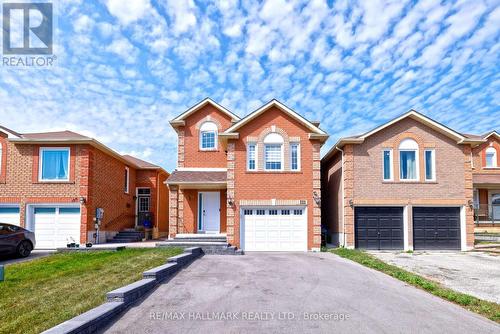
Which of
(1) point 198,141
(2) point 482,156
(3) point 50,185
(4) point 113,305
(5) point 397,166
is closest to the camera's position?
(4) point 113,305

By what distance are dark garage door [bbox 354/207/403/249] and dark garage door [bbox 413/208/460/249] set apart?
0.83m

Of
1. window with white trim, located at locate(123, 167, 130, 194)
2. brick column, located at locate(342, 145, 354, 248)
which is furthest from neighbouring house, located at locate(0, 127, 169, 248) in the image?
brick column, located at locate(342, 145, 354, 248)

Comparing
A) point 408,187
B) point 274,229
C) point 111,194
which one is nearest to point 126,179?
point 111,194

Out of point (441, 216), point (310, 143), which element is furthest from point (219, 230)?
point (441, 216)

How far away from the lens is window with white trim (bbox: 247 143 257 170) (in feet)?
54.3

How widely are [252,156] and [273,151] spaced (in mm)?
1087

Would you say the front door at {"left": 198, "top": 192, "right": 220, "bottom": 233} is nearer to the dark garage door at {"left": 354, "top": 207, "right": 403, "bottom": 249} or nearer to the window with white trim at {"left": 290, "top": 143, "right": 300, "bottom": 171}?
the window with white trim at {"left": 290, "top": 143, "right": 300, "bottom": 171}

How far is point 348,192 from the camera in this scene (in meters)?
16.6

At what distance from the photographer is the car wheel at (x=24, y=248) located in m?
13.6

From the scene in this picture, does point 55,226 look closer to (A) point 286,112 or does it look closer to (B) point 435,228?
(A) point 286,112

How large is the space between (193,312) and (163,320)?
2.14 feet

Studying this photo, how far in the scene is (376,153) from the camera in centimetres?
1695

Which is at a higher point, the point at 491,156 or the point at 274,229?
the point at 491,156

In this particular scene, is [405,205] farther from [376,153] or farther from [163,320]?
[163,320]
